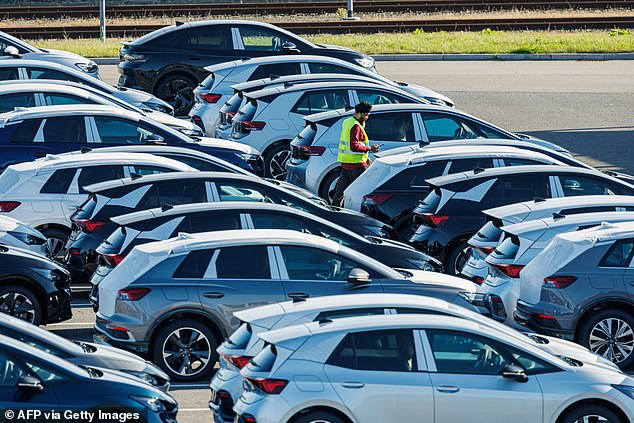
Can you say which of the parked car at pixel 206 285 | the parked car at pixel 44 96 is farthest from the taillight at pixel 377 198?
the parked car at pixel 44 96

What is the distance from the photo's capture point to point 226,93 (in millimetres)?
22781

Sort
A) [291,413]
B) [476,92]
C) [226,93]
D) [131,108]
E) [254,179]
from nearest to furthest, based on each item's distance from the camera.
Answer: [291,413] → [254,179] → [131,108] → [226,93] → [476,92]

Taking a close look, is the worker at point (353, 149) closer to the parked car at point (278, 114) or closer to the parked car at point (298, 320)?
the parked car at point (278, 114)

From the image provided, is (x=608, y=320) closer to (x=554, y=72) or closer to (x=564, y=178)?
(x=564, y=178)

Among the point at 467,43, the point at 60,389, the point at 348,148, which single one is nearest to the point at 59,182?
the point at 348,148

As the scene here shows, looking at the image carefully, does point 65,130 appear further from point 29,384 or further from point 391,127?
point 29,384

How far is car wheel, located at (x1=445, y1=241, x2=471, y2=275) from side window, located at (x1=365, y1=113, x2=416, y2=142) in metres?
3.77

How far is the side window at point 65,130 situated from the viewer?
1800cm

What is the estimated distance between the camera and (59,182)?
1600 centimetres

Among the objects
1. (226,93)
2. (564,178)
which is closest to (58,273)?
(564,178)

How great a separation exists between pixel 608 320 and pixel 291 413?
459 cm

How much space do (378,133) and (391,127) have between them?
21cm

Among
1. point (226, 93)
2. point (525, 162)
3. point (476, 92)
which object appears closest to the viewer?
point (525, 162)

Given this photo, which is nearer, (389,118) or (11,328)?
(11,328)
